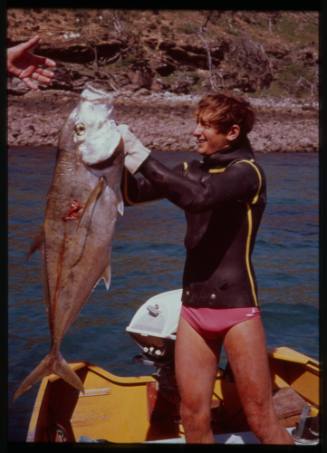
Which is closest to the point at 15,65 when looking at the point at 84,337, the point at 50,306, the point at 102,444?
the point at 50,306

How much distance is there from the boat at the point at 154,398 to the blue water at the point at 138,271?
3.61 feet

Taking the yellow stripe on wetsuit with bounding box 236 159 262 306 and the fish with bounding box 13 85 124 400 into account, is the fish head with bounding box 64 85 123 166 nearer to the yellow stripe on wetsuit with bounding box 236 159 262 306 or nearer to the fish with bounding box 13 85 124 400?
the fish with bounding box 13 85 124 400

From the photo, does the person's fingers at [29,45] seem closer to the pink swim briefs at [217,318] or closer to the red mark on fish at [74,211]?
the red mark on fish at [74,211]

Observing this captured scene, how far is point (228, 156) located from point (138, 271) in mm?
9258

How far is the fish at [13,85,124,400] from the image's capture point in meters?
3.07

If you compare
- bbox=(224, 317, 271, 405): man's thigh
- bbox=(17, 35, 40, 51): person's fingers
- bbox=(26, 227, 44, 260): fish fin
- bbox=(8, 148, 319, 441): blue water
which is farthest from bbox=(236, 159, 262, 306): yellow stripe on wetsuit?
bbox=(8, 148, 319, 441): blue water

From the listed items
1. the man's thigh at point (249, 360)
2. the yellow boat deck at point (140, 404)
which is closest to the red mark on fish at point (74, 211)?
the man's thigh at point (249, 360)

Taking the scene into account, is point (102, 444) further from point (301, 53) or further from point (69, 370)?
point (301, 53)

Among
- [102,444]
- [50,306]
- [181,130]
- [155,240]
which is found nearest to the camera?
[50,306]

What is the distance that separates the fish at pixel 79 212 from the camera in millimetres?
3074

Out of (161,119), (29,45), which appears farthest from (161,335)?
(161,119)

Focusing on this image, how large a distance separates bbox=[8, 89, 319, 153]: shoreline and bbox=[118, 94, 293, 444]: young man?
10270mm

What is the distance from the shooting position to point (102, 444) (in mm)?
3836
